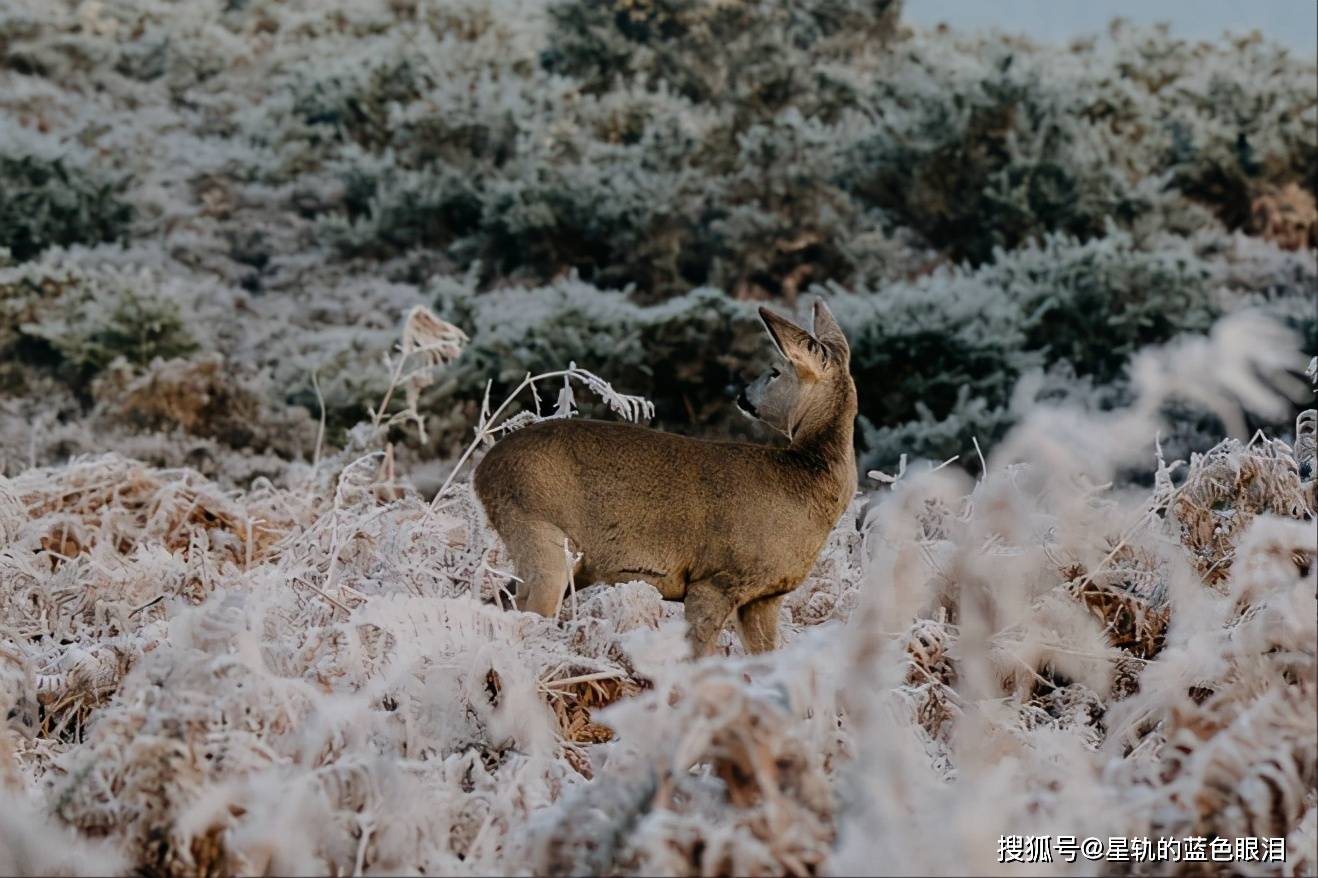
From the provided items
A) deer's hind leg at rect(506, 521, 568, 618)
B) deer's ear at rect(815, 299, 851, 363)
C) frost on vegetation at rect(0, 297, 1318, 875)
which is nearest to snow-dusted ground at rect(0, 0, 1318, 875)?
frost on vegetation at rect(0, 297, 1318, 875)

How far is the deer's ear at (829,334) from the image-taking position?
158 inches

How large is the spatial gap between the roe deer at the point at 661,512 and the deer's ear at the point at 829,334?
0.53 ft

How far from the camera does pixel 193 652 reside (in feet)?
8.76

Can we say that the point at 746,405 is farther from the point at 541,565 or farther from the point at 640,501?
the point at 541,565

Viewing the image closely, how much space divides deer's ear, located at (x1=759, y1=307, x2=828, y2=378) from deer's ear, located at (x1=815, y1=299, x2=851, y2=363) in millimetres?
69

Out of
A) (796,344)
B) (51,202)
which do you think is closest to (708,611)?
(796,344)

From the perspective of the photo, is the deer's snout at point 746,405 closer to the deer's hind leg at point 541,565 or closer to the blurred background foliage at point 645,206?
the deer's hind leg at point 541,565

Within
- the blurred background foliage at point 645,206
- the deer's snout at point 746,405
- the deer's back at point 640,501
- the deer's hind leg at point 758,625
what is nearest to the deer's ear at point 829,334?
the deer's snout at point 746,405

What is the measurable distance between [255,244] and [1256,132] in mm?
10048

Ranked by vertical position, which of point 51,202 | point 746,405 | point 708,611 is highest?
point 746,405

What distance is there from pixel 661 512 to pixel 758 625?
0.44 meters

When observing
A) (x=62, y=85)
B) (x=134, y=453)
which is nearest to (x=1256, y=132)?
(x=134, y=453)

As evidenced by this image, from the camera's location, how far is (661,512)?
372 centimetres

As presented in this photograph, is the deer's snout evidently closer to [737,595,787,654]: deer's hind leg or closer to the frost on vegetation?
the frost on vegetation
